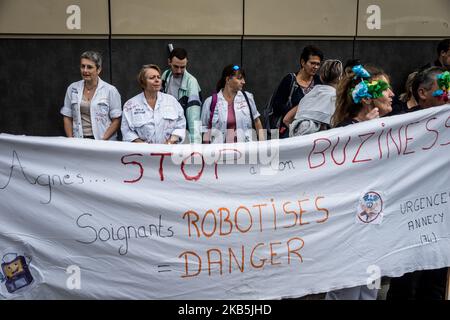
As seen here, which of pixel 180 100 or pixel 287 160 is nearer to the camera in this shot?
pixel 287 160

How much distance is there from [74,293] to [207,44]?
4448 millimetres

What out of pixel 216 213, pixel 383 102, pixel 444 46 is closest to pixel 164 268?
pixel 216 213

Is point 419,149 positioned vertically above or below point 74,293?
above

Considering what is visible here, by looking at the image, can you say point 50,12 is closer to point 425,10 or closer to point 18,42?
point 18,42

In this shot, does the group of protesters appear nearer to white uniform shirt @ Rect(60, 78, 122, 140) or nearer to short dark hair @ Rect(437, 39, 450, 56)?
white uniform shirt @ Rect(60, 78, 122, 140)

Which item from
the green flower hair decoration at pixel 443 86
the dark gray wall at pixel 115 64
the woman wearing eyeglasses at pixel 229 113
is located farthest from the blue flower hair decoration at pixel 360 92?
the dark gray wall at pixel 115 64

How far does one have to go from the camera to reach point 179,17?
8078 millimetres

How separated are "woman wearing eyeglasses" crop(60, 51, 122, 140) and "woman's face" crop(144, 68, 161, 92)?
573mm

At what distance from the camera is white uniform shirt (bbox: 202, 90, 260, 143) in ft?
22.5

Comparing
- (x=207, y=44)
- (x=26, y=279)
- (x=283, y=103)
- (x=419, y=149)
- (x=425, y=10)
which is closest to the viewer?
(x=26, y=279)

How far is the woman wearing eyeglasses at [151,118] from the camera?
20.2 ft

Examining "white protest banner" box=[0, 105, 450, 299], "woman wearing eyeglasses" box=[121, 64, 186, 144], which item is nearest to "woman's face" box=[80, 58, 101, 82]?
"woman wearing eyeglasses" box=[121, 64, 186, 144]
